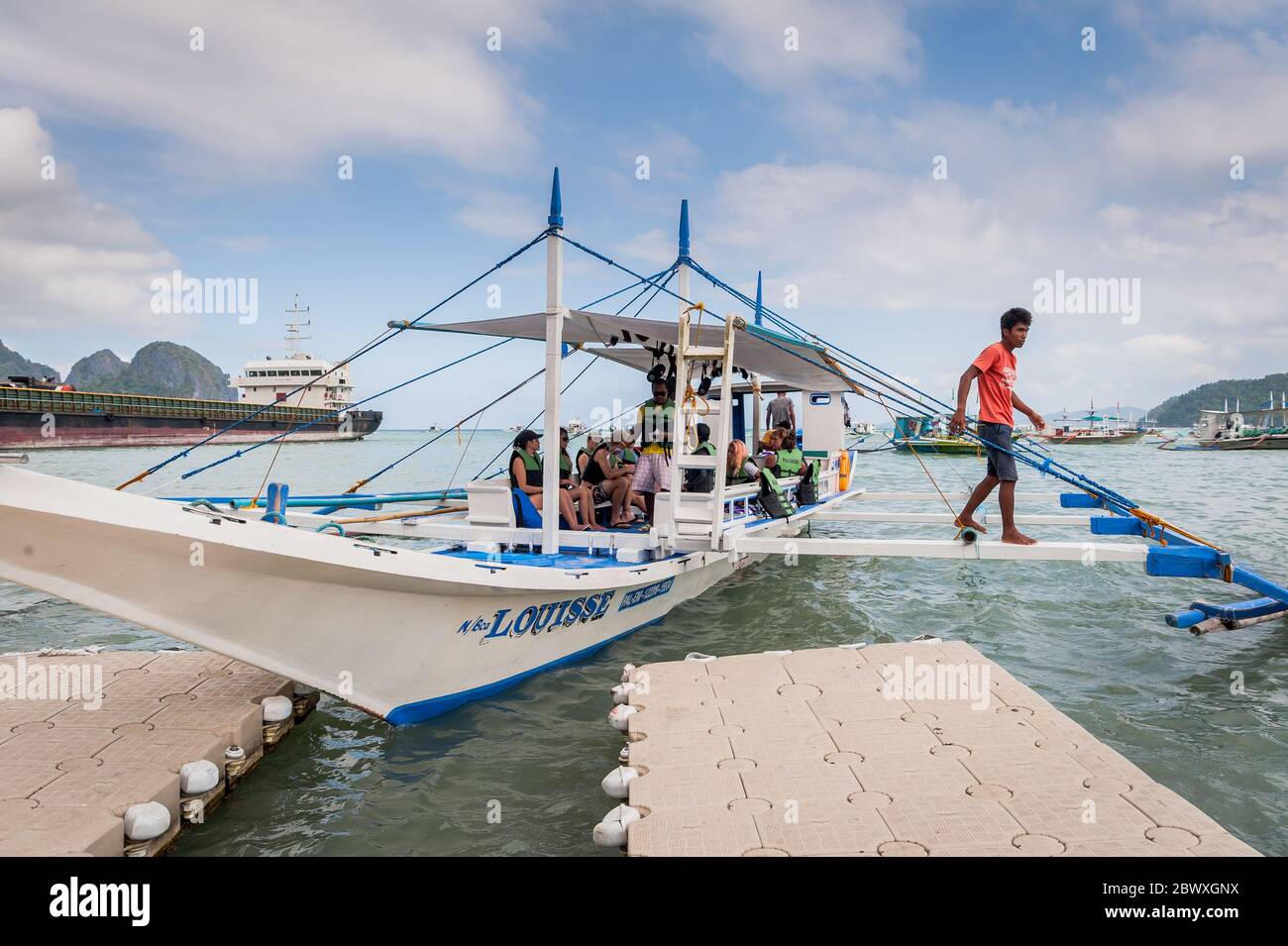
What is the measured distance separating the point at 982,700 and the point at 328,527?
219 inches

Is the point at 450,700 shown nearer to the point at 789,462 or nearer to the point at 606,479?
the point at 606,479

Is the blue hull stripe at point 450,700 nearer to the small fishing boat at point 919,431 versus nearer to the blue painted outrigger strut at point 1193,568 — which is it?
the small fishing boat at point 919,431

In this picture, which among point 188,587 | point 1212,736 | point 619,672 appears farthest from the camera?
point 619,672

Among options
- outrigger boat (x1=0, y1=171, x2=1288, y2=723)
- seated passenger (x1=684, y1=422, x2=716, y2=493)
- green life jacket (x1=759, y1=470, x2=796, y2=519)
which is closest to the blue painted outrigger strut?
outrigger boat (x1=0, y1=171, x2=1288, y2=723)

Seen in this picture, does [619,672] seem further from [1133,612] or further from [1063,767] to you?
[1133,612]

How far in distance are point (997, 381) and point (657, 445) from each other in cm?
398

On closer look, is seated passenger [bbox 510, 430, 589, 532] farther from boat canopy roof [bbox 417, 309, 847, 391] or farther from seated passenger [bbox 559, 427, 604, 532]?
boat canopy roof [bbox 417, 309, 847, 391]

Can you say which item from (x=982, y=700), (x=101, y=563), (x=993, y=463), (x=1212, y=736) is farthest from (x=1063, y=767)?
(x=101, y=563)

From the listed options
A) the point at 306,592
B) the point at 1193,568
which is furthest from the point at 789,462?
the point at 306,592

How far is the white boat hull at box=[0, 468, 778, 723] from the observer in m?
4.24

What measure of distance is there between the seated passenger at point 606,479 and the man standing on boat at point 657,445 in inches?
18.8

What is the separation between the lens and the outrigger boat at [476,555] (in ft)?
14.6

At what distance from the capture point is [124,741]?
16.7 feet
